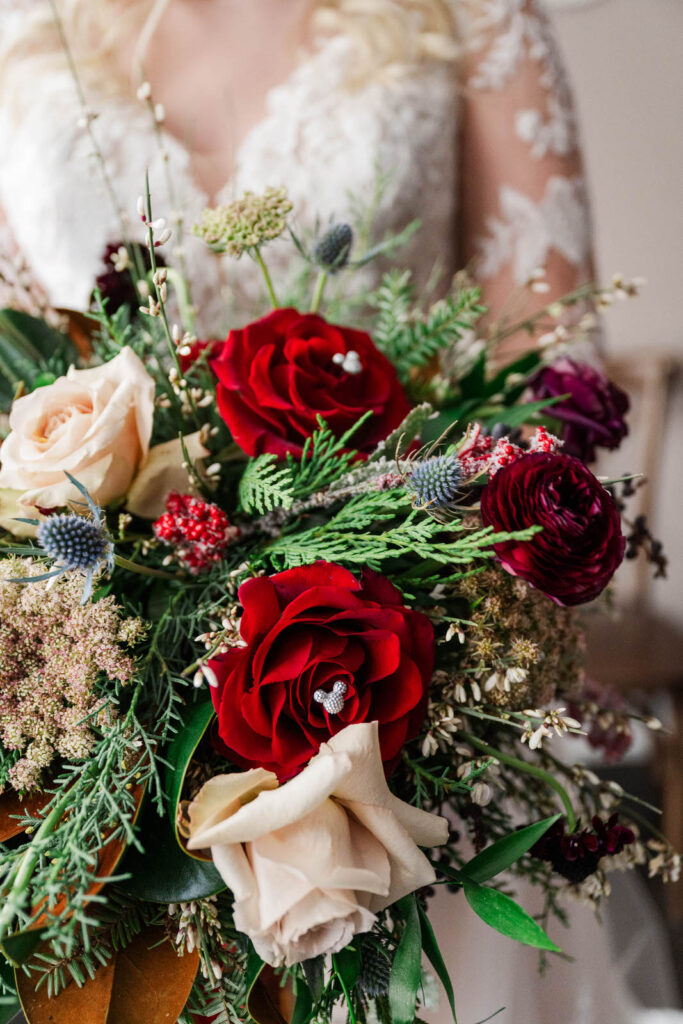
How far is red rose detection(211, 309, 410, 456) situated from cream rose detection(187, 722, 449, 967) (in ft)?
0.60

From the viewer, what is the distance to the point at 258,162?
3.36 ft

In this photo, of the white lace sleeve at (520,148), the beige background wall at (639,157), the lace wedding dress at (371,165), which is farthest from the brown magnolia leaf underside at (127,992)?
the beige background wall at (639,157)

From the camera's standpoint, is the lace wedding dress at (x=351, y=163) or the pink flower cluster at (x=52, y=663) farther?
the lace wedding dress at (x=351, y=163)

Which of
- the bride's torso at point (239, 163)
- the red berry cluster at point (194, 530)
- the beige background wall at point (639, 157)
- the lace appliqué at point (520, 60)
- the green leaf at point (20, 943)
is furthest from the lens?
the beige background wall at point (639, 157)

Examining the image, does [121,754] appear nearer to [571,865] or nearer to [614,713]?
[571,865]

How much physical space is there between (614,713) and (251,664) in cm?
33

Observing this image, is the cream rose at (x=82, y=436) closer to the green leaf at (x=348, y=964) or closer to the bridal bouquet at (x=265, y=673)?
the bridal bouquet at (x=265, y=673)

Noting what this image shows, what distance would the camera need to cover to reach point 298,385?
471 millimetres

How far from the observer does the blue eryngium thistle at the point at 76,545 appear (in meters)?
0.36

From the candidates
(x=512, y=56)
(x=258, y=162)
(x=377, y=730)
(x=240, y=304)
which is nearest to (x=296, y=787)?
(x=377, y=730)

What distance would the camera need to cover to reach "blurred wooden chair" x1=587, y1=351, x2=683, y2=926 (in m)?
1.63

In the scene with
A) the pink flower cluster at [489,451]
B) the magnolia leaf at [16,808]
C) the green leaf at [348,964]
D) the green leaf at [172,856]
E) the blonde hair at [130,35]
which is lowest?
the green leaf at [348,964]

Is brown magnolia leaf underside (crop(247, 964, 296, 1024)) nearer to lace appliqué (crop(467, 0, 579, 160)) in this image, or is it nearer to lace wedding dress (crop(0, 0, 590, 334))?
lace wedding dress (crop(0, 0, 590, 334))

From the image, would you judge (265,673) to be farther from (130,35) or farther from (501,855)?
(130,35)
